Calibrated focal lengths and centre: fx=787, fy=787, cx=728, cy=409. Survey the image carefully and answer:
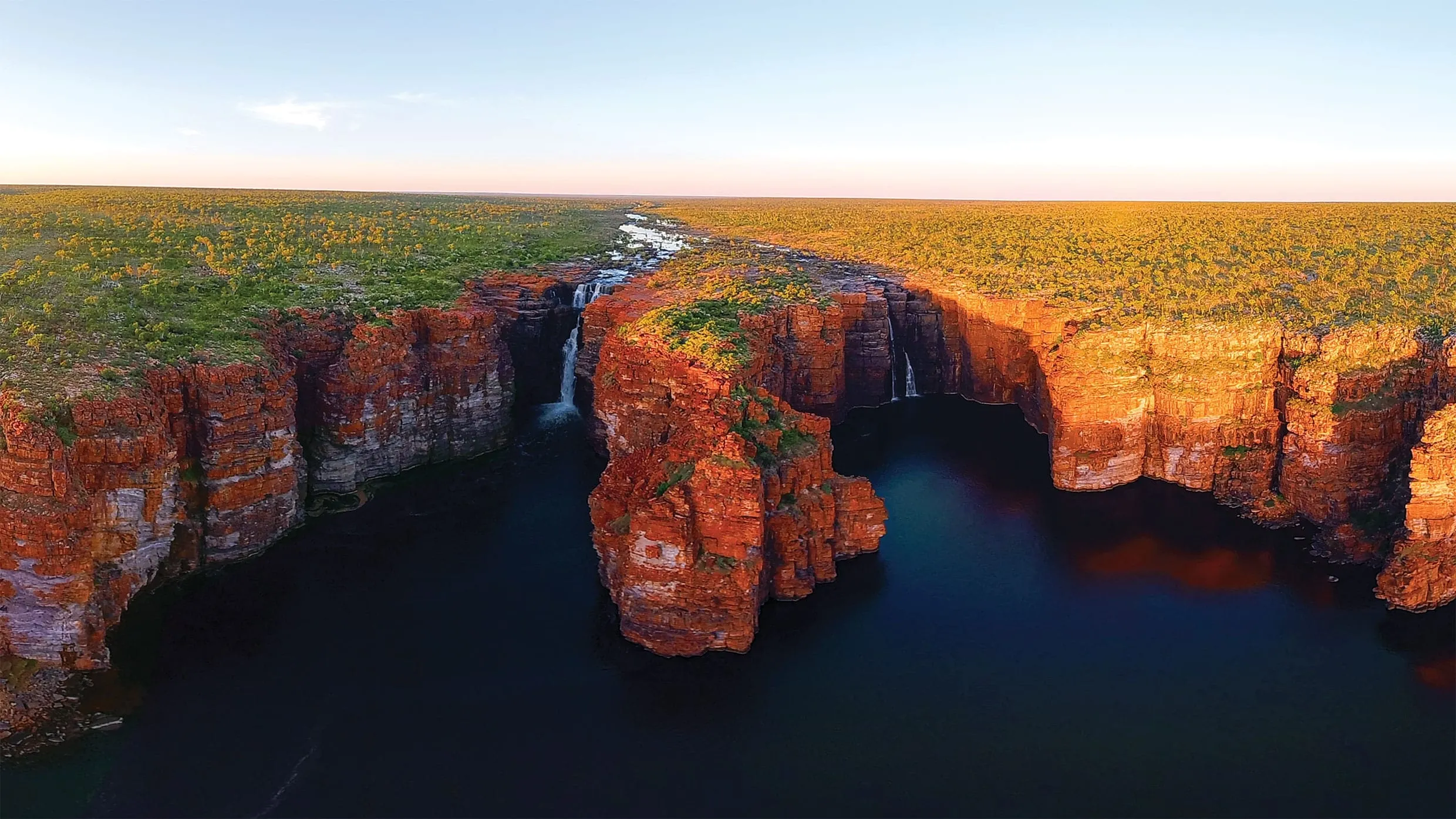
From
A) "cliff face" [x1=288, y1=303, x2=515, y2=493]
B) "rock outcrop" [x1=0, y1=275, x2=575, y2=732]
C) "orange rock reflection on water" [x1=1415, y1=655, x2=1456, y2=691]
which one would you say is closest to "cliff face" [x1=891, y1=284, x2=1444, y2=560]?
"orange rock reflection on water" [x1=1415, y1=655, x2=1456, y2=691]

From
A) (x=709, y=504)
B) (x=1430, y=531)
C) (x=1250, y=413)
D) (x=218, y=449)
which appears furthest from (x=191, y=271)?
(x=1430, y=531)

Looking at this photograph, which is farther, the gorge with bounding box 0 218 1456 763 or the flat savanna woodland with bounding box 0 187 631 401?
the flat savanna woodland with bounding box 0 187 631 401

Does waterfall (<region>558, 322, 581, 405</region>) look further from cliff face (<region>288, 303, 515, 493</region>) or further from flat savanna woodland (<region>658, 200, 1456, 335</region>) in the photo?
flat savanna woodland (<region>658, 200, 1456, 335</region>)

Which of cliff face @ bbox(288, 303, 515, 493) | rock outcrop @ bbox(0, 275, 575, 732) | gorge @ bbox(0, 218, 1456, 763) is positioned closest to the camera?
rock outcrop @ bbox(0, 275, 575, 732)

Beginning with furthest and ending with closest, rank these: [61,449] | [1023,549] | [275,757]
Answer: [1023,549], [61,449], [275,757]

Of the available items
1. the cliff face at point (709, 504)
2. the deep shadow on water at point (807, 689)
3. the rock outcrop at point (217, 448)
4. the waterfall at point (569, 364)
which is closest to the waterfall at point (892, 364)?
the cliff face at point (709, 504)

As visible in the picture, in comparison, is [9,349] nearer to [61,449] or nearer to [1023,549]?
[61,449]

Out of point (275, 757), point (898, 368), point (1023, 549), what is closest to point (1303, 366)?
point (1023, 549)
